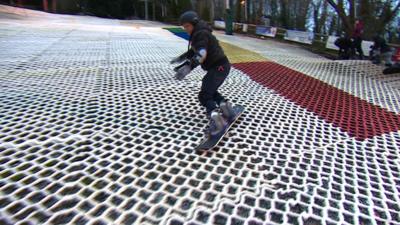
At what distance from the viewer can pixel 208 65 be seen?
3467mm

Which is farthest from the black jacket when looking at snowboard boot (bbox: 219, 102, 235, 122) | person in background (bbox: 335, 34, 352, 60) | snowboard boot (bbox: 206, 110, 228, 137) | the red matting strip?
person in background (bbox: 335, 34, 352, 60)

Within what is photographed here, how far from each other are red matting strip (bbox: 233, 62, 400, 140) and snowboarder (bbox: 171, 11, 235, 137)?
1.87 m

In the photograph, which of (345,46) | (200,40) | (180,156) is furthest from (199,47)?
(345,46)

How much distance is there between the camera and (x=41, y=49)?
8.50 metres

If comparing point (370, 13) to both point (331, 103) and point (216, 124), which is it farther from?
point (216, 124)

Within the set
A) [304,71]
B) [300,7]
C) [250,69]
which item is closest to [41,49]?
[250,69]

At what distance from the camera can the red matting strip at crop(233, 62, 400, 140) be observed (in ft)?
13.5

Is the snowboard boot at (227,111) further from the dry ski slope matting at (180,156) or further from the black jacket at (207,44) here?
the black jacket at (207,44)

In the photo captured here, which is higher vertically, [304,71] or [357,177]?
[304,71]

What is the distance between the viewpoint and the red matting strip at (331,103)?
4.11m

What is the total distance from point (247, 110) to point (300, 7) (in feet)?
84.8

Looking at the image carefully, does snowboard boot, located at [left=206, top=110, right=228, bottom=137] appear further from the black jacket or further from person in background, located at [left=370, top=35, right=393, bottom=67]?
person in background, located at [left=370, top=35, right=393, bottom=67]

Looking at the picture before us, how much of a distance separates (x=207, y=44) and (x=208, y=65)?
301mm

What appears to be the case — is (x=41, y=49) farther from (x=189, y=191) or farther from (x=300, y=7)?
(x=300, y=7)
